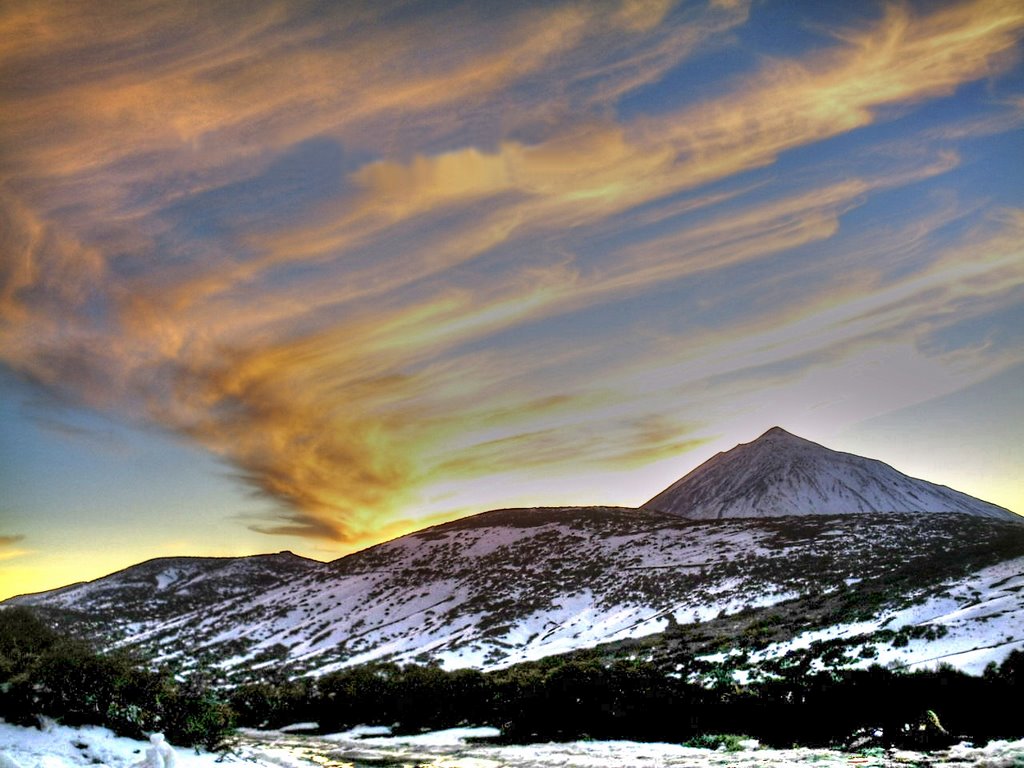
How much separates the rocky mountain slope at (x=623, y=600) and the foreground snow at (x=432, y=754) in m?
6.67

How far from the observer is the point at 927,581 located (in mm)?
43125

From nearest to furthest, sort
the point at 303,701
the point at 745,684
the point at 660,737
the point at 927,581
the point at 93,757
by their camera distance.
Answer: the point at 93,757 → the point at 660,737 → the point at 745,684 → the point at 303,701 → the point at 927,581

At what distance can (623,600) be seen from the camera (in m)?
61.2

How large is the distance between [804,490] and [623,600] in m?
122

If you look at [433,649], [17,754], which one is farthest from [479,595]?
[17,754]

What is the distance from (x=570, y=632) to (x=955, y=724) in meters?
39.0

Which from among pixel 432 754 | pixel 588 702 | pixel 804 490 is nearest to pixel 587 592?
pixel 588 702

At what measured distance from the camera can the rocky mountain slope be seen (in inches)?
1233

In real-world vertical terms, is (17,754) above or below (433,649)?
above

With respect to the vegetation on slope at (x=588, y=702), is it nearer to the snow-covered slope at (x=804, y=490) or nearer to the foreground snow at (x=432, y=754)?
the foreground snow at (x=432, y=754)

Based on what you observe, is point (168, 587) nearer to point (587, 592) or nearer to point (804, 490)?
point (587, 592)

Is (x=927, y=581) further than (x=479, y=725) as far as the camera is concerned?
Yes

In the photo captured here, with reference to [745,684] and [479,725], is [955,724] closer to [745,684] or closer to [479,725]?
[745,684]

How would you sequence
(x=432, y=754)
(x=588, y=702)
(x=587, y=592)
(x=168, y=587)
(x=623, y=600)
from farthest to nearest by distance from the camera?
1. (x=168, y=587)
2. (x=587, y=592)
3. (x=623, y=600)
4. (x=588, y=702)
5. (x=432, y=754)
